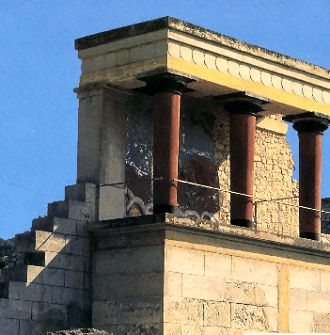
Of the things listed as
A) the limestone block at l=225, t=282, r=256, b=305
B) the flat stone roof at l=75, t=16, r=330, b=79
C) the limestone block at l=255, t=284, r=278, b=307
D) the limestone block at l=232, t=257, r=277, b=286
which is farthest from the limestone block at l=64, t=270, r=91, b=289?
the flat stone roof at l=75, t=16, r=330, b=79

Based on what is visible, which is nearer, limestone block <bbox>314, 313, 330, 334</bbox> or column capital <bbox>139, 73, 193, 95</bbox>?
column capital <bbox>139, 73, 193, 95</bbox>

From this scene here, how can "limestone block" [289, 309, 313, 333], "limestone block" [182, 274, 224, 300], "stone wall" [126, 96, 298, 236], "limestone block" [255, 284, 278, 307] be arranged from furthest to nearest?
"stone wall" [126, 96, 298, 236] < "limestone block" [289, 309, 313, 333] < "limestone block" [255, 284, 278, 307] < "limestone block" [182, 274, 224, 300]

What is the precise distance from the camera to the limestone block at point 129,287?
27.8 metres

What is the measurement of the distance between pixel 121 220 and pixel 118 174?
1386mm

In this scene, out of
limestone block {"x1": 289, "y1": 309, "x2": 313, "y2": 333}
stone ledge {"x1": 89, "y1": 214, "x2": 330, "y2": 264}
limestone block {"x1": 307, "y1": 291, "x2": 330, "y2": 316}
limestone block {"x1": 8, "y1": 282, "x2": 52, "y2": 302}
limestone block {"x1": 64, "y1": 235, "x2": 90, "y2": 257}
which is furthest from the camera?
limestone block {"x1": 307, "y1": 291, "x2": 330, "y2": 316}

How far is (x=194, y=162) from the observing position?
31.7 metres

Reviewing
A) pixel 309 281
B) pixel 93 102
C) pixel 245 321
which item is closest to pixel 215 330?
pixel 245 321

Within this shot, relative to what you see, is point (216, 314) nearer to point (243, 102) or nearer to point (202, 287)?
point (202, 287)

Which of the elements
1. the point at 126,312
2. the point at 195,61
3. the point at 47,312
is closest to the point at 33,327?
the point at 47,312

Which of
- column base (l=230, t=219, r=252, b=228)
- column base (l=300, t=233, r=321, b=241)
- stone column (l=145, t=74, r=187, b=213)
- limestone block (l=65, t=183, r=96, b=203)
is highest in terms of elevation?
stone column (l=145, t=74, r=187, b=213)

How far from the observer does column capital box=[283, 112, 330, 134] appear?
31.9 meters

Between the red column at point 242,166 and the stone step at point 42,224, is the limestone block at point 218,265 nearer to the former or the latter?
the red column at point 242,166

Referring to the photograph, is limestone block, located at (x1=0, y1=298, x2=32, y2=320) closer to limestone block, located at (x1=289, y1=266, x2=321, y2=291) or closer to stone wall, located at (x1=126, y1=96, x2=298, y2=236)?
stone wall, located at (x1=126, y1=96, x2=298, y2=236)

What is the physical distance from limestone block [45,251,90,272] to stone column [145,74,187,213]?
1594mm
